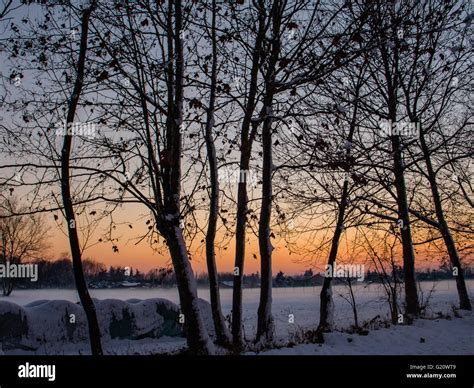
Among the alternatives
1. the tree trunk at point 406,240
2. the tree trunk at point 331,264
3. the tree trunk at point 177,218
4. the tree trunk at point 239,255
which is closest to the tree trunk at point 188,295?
the tree trunk at point 177,218

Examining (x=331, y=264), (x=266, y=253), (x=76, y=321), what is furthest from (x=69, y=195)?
(x=331, y=264)

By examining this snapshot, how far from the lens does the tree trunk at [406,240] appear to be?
13938mm

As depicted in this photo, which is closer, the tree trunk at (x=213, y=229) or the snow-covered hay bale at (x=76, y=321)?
the tree trunk at (x=213, y=229)

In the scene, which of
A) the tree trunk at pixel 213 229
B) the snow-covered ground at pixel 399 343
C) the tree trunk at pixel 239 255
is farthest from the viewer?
the tree trunk at pixel 239 255

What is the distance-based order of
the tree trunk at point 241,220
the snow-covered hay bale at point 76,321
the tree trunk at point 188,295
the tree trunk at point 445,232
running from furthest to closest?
1. the tree trunk at point 445,232
2. the snow-covered hay bale at point 76,321
3. the tree trunk at point 241,220
4. the tree trunk at point 188,295

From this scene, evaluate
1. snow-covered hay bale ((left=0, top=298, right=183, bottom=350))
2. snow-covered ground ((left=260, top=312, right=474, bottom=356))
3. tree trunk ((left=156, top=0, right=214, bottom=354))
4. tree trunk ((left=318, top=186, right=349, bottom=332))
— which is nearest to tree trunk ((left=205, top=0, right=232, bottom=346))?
tree trunk ((left=156, top=0, right=214, bottom=354))

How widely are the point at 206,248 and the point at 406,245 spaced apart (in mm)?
7047

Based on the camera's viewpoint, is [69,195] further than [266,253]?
No

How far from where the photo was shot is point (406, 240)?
572 inches

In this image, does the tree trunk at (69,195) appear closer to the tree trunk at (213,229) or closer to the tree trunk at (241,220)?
the tree trunk at (213,229)

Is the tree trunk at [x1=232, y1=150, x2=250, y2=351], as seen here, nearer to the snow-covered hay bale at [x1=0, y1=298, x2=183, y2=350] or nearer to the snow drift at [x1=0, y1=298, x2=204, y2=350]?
the snow drift at [x1=0, y1=298, x2=204, y2=350]

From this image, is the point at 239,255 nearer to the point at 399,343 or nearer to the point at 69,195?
the point at 399,343

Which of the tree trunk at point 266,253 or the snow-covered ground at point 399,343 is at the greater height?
the tree trunk at point 266,253
